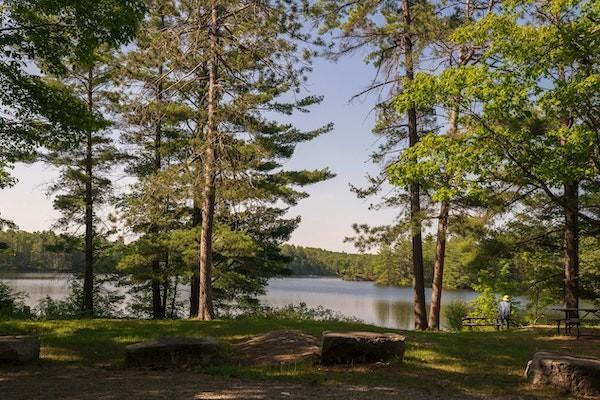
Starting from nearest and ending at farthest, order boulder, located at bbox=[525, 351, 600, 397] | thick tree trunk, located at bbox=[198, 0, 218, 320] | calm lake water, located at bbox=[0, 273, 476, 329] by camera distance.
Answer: boulder, located at bbox=[525, 351, 600, 397]
thick tree trunk, located at bbox=[198, 0, 218, 320]
calm lake water, located at bbox=[0, 273, 476, 329]

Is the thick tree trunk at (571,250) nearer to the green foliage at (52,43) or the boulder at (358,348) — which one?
the boulder at (358,348)

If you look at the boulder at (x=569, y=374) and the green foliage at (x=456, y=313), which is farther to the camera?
the green foliage at (x=456, y=313)

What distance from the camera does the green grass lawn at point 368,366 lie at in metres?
7.40

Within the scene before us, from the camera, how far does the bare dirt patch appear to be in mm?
8453

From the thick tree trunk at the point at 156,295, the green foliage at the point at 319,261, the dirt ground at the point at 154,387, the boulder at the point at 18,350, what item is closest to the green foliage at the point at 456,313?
the thick tree trunk at the point at 156,295

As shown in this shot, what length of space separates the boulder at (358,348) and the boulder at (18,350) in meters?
4.85

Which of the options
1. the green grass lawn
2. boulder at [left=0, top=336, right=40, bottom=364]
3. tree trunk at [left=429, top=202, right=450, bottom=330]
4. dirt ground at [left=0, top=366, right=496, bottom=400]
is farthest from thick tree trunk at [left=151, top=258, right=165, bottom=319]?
dirt ground at [left=0, top=366, right=496, bottom=400]

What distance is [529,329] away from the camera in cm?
1516

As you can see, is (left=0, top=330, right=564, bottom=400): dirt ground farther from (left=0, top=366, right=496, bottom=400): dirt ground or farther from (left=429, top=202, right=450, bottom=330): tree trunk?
(left=429, top=202, right=450, bottom=330): tree trunk

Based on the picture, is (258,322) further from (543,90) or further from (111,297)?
(111,297)

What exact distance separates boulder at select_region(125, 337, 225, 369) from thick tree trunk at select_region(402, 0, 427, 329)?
9.79 metres

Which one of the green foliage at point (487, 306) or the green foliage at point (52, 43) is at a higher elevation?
the green foliage at point (52, 43)

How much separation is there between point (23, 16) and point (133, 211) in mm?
5909

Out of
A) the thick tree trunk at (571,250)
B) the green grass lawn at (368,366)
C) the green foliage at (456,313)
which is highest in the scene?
the thick tree trunk at (571,250)
